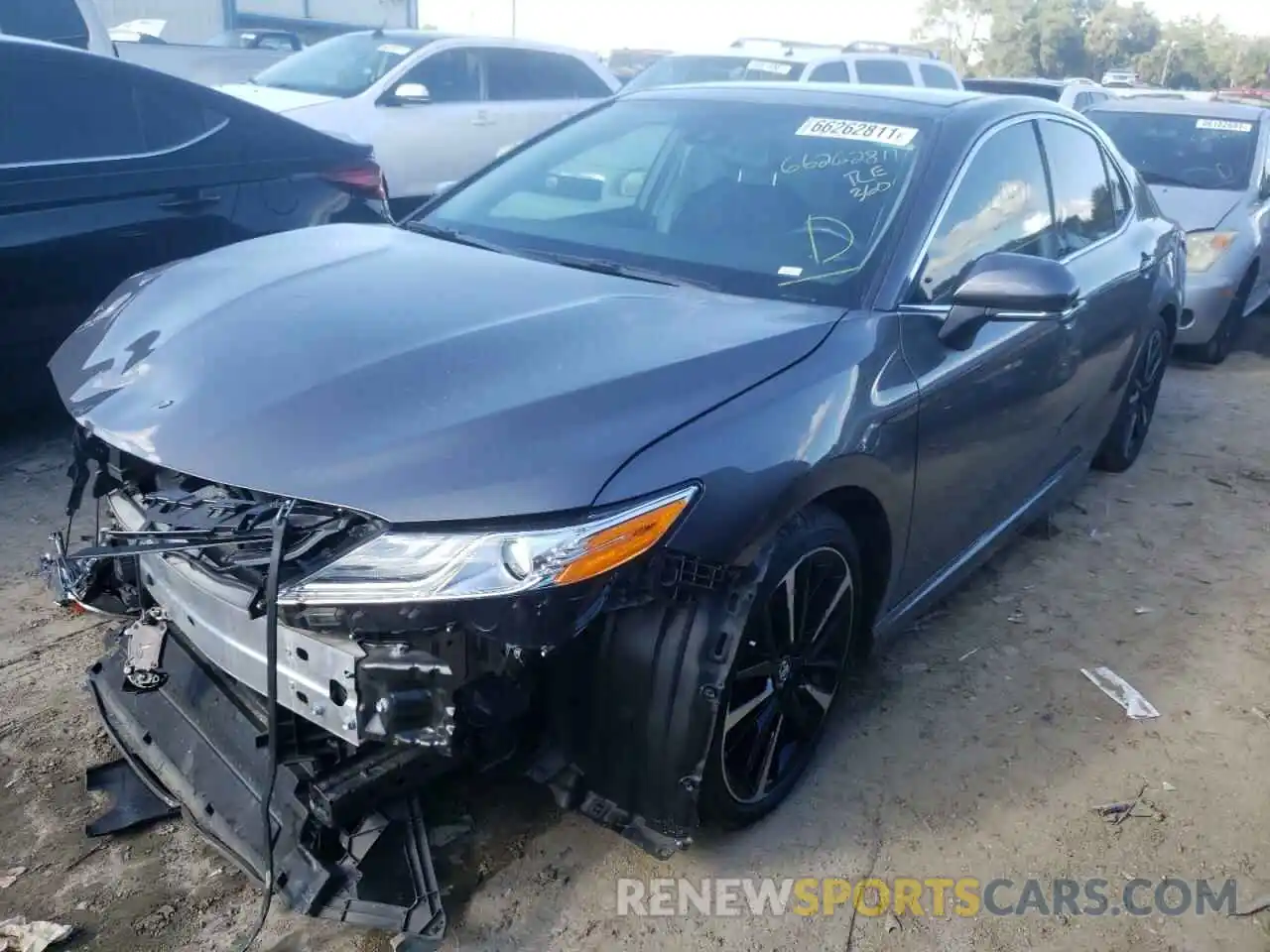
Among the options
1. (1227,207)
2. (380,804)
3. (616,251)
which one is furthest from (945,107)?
(1227,207)

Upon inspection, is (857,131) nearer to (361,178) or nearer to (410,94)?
(361,178)

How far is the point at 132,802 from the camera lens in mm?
2555

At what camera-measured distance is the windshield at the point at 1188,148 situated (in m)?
7.54

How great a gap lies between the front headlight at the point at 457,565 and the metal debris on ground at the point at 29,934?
2.99 ft

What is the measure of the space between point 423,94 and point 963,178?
239 inches

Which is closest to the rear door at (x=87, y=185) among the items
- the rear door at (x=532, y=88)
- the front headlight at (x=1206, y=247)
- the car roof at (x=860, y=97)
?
the car roof at (x=860, y=97)

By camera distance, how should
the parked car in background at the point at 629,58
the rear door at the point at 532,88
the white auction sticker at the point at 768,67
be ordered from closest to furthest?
the rear door at the point at 532,88 → the white auction sticker at the point at 768,67 → the parked car in background at the point at 629,58

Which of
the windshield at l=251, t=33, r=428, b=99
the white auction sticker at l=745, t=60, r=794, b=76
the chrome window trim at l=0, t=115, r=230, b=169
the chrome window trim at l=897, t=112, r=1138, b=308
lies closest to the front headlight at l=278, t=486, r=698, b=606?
the chrome window trim at l=897, t=112, r=1138, b=308

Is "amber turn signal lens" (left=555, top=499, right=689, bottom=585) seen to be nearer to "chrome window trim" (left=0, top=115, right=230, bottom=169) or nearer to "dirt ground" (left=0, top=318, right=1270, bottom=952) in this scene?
"dirt ground" (left=0, top=318, right=1270, bottom=952)

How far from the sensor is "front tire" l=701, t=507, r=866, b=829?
7.86 feet

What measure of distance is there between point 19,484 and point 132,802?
2.13 m

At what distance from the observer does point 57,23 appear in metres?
7.29

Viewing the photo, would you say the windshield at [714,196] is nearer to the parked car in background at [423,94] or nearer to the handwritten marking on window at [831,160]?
the handwritten marking on window at [831,160]

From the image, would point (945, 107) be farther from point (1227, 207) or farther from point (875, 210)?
point (1227, 207)
